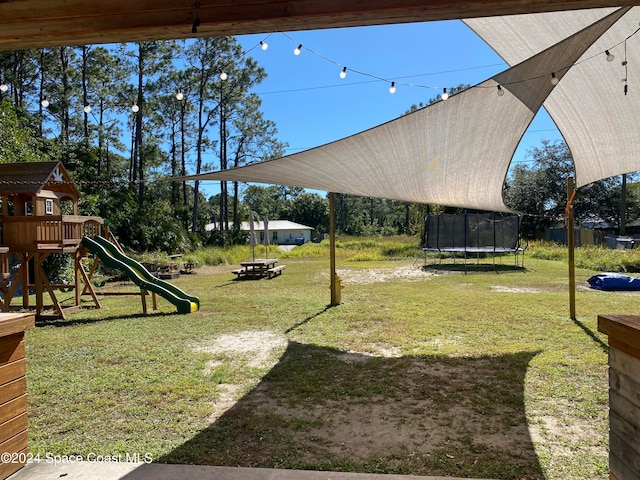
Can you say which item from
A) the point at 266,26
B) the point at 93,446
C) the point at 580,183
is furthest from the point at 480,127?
the point at 93,446

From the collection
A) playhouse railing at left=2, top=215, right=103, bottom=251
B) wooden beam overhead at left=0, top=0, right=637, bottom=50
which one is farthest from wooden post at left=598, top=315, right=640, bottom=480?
playhouse railing at left=2, top=215, right=103, bottom=251

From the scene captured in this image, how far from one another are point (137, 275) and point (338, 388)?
502 centimetres

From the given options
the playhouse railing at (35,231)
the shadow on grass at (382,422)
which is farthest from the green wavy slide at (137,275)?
the shadow on grass at (382,422)

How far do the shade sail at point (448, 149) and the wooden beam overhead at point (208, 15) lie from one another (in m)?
1.80

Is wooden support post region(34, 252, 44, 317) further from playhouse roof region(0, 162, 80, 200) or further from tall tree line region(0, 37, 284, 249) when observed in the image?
tall tree line region(0, 37, 284, 249)

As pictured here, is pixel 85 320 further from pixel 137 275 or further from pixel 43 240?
pixel 43 240

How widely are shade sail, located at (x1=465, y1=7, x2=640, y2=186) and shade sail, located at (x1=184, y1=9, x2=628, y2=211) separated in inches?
9.8

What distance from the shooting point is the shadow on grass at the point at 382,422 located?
221cm

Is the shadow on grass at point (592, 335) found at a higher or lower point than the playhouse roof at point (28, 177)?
lower

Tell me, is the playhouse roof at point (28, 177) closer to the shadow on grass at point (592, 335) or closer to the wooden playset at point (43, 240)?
→ the wooden playset at point (43, 240)

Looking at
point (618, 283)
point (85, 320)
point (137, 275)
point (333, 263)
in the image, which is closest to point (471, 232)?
point (618, 283)

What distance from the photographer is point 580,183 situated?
19.0ft

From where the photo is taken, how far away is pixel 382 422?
2740 mm

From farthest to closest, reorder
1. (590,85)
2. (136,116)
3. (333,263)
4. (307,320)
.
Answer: (136,116)
(333,263)
(307,320)
(590,85)
